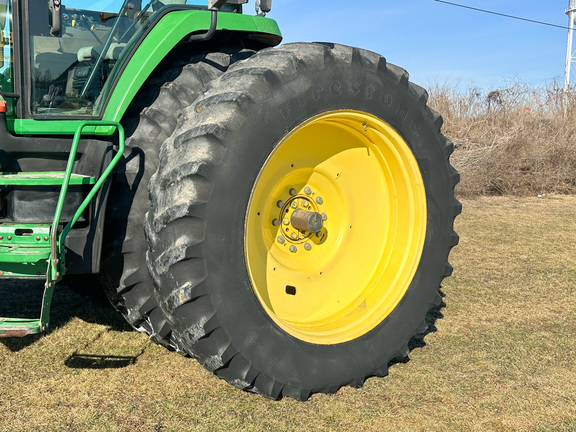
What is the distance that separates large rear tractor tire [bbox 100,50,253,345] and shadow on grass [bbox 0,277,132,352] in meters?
0.71

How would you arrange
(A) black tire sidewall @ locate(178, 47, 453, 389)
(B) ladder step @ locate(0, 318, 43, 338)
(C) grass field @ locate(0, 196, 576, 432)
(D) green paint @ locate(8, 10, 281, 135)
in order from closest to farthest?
(B) ladder step @ locate(0, 318, 43, 338)
(A) black tire sidewall @ locate(178, 47, 453, 389)
(C) grass field @ locate(0, 196, 576, 432)
(D) green paint @ locate(8, 10, 281, 135)

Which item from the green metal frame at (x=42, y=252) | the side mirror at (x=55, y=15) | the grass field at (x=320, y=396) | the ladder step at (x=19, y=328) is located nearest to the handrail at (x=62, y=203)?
the green metal frame at (x=42, y=252)

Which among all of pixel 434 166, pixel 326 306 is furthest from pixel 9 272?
pixel 434 166

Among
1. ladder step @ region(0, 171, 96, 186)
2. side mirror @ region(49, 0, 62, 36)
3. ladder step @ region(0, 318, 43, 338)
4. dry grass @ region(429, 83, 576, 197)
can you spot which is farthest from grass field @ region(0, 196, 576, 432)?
dry grass @ region(429, 83, 576, 197)

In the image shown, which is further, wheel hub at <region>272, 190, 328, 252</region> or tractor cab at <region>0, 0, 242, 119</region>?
wheel hub at <region>272, 190, 328, 252</region>

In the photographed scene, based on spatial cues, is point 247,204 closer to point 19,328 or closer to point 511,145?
point 19,328

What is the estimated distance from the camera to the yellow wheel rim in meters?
2.85

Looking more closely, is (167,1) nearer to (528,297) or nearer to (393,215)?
(393,215)

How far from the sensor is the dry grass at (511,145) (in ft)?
33.3

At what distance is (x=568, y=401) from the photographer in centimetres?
266

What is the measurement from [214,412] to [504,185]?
344 inches

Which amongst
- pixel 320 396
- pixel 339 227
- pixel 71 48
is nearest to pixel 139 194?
pixel 71 48

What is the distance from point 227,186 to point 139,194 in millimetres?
532

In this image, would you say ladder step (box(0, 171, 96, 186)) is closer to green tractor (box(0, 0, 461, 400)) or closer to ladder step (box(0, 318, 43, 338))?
green tractor (box(0, 0, 461, 400))
